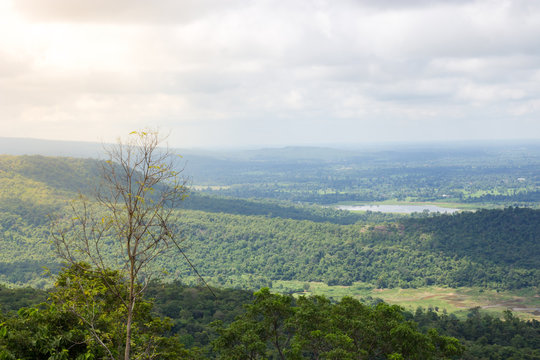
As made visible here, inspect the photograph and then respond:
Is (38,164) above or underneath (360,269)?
above

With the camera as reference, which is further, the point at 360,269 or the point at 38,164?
the point at 38,164

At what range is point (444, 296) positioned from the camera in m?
77.4

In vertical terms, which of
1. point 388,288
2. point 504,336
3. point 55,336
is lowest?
point 388,288

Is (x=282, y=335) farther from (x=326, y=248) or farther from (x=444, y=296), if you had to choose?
(x=326, y=248)

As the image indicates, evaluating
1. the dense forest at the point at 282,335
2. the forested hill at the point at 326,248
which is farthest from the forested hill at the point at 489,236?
the dense forest at the point at 282,335

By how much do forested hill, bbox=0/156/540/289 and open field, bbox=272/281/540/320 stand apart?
3061 millimetres

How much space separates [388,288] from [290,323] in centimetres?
6750

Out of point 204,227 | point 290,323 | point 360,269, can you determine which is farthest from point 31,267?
point 290,323

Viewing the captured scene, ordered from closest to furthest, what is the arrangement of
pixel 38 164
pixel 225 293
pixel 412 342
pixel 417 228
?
1. pixel 412 342
2. pixel 225 293
3. pixel 417 228
4. pixel 38 164

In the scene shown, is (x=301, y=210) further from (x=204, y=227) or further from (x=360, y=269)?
(x=360, y=269)

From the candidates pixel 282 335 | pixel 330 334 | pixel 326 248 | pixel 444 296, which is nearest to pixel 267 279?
pixel 326 248

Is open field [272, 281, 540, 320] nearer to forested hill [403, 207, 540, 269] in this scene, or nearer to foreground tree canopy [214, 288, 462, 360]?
forested hill [403, 207, 540, 269]

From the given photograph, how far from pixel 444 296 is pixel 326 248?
30.7 metres

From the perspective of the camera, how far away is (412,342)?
21.0 m
